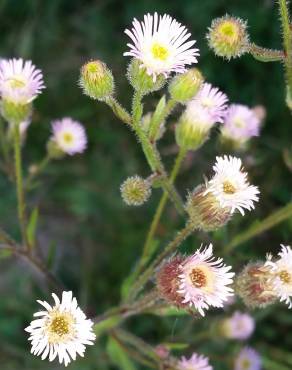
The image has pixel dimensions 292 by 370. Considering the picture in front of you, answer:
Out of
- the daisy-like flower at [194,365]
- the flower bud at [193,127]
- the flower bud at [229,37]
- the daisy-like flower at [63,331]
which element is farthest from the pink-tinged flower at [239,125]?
the daisy-like flower at [63,331]

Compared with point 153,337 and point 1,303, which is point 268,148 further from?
point 1,303

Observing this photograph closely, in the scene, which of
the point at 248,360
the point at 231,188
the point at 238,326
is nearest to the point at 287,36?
the point at 231,188

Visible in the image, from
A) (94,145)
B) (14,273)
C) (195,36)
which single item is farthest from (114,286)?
(195,36)

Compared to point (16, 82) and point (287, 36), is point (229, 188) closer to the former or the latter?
point (287, 36)

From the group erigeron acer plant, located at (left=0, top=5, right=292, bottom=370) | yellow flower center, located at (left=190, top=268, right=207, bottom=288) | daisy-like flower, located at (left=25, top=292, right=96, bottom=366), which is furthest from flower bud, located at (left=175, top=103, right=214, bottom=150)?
daisy-like flower, located at (left=25, top=292, right=96, bottom=366)

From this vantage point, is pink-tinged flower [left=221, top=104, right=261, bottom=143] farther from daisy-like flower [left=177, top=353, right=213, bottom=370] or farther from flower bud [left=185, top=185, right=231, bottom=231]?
daisy-like flower [left=177, top=353, right=213, bottom=370]
